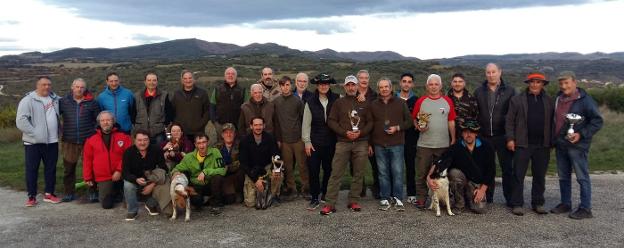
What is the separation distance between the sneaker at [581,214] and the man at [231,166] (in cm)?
474

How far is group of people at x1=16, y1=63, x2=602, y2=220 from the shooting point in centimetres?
704

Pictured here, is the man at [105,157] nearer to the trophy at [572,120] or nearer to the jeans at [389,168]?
the jeans at [389,168]

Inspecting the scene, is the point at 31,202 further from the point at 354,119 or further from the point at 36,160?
the point at 354,119

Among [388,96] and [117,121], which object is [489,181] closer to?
[388,96]

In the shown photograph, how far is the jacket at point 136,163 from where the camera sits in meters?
7.22

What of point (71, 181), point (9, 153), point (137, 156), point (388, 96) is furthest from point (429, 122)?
point (9, 153)

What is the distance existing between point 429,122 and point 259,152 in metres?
2.54

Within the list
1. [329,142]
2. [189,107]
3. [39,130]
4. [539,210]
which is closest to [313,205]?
[329,142]

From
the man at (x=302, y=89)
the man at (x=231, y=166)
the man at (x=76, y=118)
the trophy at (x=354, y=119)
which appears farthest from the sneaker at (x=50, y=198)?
the trophy at (x=354, y=119)

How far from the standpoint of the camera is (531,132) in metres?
7.02

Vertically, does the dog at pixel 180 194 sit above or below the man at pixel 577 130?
Result: below

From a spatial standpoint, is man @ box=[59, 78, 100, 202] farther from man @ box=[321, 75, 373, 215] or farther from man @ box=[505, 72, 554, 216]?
man @ box=[505, 72, 554, 216]

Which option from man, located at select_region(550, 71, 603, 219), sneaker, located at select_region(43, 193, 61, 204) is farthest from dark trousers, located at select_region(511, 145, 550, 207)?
sneaker, located at select_region(43, 193, 61, 204)

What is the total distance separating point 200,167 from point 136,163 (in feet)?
Answer: 2.96
